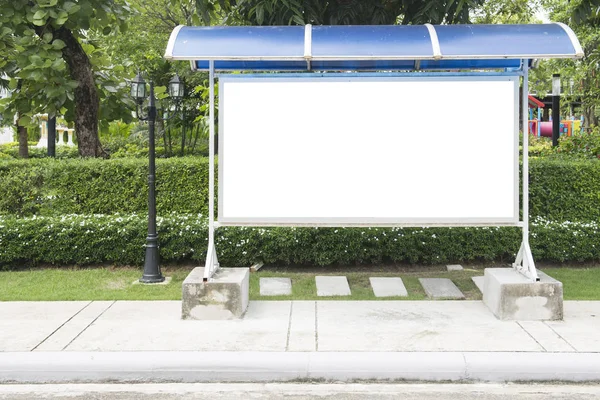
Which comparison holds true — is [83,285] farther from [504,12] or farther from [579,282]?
[504,12]

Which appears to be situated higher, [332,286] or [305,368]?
[332,286]

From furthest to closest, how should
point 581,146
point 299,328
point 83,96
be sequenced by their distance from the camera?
point 581,146 < point 83,96 < point 299,328

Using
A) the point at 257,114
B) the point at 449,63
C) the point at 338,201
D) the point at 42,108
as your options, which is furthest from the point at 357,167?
the point at 42,108

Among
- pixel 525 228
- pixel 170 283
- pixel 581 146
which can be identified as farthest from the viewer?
pixel 581 146

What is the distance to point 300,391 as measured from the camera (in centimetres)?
610

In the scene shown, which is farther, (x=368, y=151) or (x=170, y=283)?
(x=170, y=283)

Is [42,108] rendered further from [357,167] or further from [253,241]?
[357,167]

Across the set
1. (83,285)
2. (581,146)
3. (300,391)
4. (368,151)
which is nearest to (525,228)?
(368,151)

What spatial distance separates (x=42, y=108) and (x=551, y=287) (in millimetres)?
9384

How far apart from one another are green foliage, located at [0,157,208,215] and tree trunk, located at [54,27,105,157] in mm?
1661

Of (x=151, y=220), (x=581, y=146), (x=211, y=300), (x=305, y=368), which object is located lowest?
(x=305, y=368)

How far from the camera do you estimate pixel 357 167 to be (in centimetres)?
851

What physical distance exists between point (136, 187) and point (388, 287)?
14.9ft

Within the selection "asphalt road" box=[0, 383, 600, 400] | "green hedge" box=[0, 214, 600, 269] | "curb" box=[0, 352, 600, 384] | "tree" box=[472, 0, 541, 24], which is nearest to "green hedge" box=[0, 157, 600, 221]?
"green hedge" box=[0, 214, 600, 269]
